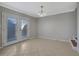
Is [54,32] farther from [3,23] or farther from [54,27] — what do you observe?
[3,23]

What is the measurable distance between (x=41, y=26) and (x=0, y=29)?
2.87m

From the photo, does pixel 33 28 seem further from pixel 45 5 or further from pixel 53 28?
pixel 45 5

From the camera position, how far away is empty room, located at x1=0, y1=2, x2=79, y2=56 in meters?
2.73

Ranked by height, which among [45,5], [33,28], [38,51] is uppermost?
[45,5]

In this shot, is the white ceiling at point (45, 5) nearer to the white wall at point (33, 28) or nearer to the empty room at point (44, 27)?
the empty room at point (44, 27)

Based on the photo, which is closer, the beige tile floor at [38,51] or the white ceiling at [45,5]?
the beige tile floor at [38,51]

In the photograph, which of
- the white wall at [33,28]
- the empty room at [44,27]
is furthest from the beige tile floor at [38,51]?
the white wall at [33,28]

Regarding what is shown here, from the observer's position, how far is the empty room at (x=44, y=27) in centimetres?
273

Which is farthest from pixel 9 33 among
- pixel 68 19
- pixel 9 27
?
pixel 68 19

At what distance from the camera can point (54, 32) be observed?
480 cm

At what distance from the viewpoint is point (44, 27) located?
5320 millimetres

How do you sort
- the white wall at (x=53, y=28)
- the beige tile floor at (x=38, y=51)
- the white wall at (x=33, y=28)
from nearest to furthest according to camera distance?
the beige tile floor at (x=38, y=51) < the white wall at (x=53, y=28) < the white wall at (x=33, y=28)

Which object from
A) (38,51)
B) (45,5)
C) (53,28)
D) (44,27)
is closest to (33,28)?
(44,27)

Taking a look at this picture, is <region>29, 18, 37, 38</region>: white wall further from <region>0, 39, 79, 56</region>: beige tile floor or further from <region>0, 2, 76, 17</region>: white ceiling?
<region>0, 39, 79, 56</region>: beige tile floor
